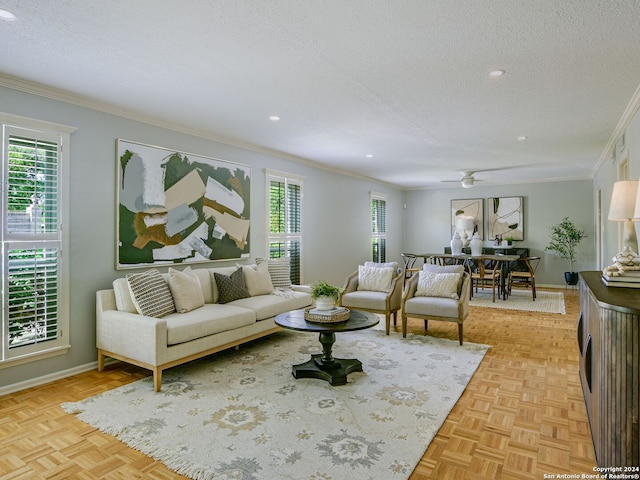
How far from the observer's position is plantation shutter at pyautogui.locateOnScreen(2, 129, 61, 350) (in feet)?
10.5

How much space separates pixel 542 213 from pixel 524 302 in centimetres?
304

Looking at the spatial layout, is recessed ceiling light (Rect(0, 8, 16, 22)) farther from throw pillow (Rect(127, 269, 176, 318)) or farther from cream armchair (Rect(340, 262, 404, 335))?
cream armchair (Rect(340, 262, 404, 335))

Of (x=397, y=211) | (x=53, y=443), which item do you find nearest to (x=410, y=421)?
(x=53, y=443)

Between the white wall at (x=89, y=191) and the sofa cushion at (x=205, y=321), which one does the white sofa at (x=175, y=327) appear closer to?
the sofa cushion at (x=205, y=321)

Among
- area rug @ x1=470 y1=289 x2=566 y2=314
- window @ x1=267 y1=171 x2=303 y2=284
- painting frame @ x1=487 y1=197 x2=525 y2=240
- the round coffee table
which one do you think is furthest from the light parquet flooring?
painting frame @ x1=487 y1=197 x2=525 y2=240

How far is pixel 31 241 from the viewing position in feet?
10.9

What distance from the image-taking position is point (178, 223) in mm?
4539

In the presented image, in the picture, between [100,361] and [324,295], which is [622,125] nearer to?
[324,295]

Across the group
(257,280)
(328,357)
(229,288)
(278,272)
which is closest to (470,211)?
(278,272)

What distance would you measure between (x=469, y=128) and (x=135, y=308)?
13.7 feet

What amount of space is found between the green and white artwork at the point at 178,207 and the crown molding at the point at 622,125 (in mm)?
4369

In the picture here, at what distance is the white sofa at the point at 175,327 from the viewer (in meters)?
3.21

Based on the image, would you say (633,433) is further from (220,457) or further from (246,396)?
(246,396)

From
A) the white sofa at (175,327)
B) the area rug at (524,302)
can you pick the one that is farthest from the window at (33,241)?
the area rug at (524,302)
